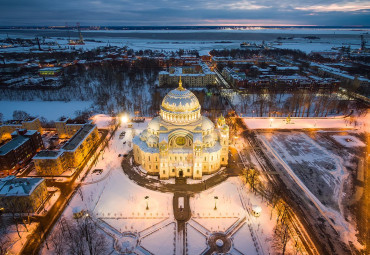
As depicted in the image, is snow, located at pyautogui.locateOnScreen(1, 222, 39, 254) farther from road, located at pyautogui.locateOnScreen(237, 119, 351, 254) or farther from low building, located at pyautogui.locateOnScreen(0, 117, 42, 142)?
road, located at pyautogui.locateOnScreen(237, 119, 351, 254)

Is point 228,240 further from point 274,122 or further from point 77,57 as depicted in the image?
point 77,57

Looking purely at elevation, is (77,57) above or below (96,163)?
above

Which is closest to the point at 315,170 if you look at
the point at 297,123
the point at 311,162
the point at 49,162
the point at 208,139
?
the point at 311,162

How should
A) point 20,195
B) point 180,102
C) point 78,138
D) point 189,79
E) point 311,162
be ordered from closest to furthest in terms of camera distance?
point 20,195
point 180,102
point 311,162
point 78,138
point 189,79

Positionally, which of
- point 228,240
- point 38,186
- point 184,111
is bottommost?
point 228,240

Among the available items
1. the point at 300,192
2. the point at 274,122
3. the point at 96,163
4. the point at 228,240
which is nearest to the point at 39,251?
the point at 96,163

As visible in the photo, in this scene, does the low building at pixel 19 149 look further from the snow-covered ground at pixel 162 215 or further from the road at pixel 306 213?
the road at pixel 306 213

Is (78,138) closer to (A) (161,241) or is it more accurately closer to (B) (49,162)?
(B) (49,162)
